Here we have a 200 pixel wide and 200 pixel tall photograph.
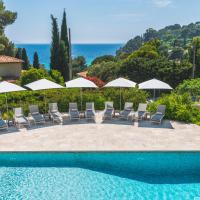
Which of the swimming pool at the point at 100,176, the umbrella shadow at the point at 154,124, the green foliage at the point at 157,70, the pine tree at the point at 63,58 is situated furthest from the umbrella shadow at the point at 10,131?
the green foliage at the point at 157,70

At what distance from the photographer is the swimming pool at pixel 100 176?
8.89 m

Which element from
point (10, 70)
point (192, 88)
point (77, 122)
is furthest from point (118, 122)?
point (10, 70)

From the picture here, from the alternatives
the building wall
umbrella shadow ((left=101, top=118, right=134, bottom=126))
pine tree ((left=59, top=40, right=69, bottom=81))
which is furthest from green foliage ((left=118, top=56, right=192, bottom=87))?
umbrella shadow ((left=101, top=118, right=134, bottom=126))

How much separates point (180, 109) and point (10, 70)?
26.2 metres

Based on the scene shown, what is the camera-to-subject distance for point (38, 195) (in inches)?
345

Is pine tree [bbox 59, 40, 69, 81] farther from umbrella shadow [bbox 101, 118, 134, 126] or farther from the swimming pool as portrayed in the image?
the swimming pool

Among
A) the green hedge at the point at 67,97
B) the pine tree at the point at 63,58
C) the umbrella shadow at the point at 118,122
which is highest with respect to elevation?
the pine tree at the point at 63,58

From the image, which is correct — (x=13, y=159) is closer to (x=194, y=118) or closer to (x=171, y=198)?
(x=171, y=198)

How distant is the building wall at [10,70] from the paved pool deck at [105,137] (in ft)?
75.0

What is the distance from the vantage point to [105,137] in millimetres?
12883

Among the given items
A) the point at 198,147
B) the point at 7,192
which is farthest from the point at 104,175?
the point at 198,147

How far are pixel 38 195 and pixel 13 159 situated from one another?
2888 mm

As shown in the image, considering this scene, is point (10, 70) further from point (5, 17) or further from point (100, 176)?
point (100, 176)

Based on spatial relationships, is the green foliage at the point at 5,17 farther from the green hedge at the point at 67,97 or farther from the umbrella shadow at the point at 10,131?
the umbrella shadow at the point at 10,131
